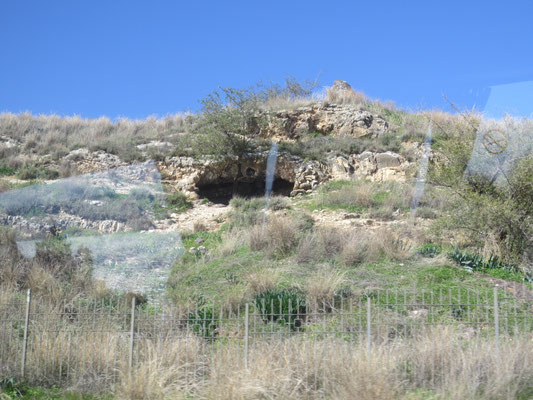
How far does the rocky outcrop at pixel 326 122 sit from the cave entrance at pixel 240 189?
267cm

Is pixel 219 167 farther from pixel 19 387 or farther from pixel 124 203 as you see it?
pixel 19 387

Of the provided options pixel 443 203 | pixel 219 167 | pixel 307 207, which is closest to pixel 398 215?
pixel 443 203

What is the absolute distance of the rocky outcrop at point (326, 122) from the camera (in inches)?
1011

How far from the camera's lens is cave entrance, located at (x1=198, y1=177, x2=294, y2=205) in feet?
78.8

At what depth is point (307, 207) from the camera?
19.9 metres

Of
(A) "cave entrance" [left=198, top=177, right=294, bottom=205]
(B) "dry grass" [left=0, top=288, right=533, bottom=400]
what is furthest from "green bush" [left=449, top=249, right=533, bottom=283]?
(A) "cave entrance" [left=198, top=177, right=294, bottom=205]

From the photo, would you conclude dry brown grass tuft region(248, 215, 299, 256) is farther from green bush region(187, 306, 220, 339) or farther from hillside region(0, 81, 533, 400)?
green bush region(187, 306, 220, 339)

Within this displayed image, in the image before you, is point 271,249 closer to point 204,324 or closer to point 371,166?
point 204,324

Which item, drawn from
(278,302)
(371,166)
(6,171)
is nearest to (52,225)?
(6,171)

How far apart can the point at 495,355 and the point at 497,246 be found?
6900 mm

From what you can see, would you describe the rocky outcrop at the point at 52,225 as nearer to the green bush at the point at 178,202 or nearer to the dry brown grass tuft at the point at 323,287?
the green bush at the point at 178,202

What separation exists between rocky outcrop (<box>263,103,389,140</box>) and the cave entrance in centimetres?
267

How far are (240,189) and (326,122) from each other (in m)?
5.80

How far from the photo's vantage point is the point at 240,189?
2431cm
